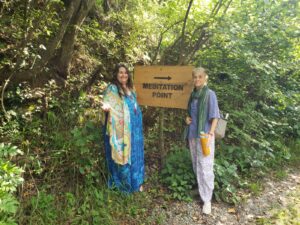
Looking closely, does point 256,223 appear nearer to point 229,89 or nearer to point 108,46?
point 229,89

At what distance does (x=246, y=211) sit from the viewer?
3.71 m

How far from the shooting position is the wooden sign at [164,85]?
3.68 metres

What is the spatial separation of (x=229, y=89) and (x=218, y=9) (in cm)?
159

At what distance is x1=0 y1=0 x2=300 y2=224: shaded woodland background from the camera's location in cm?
345

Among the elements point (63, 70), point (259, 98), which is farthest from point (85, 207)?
point (259, 98)

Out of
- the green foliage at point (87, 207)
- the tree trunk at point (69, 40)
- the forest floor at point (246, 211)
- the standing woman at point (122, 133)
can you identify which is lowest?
the forest floor at point (246, 211)

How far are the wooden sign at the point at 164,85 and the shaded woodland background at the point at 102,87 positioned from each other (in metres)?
0.57

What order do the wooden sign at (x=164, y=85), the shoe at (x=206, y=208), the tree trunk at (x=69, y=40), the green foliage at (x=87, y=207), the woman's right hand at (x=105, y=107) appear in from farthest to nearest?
1. the tree trunk at (x=69, y=40)
2. the wooden sign at (x=164, y=85)
3. the shoe at (x=206, y=208)
4. the woman's right hand at (x=105, y=107)
5. the green foliage at (x=87, y=207)

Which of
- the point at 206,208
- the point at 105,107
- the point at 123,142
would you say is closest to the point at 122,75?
the point at 105,107

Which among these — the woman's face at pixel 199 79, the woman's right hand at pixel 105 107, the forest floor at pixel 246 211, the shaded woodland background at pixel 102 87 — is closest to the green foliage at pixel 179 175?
the shaded woodland background at pixel 102 87

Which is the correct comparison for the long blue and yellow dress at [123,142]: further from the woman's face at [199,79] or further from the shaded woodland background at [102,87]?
the woman's face at [199,79]

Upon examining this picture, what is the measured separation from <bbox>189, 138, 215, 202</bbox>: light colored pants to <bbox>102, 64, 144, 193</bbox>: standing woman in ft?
2.76

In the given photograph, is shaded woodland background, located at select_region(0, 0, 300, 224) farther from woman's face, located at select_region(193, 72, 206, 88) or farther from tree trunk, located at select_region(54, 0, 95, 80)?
woman's face, located at select_region(193, 72, 206, 88)

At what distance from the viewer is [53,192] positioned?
3.42 m
